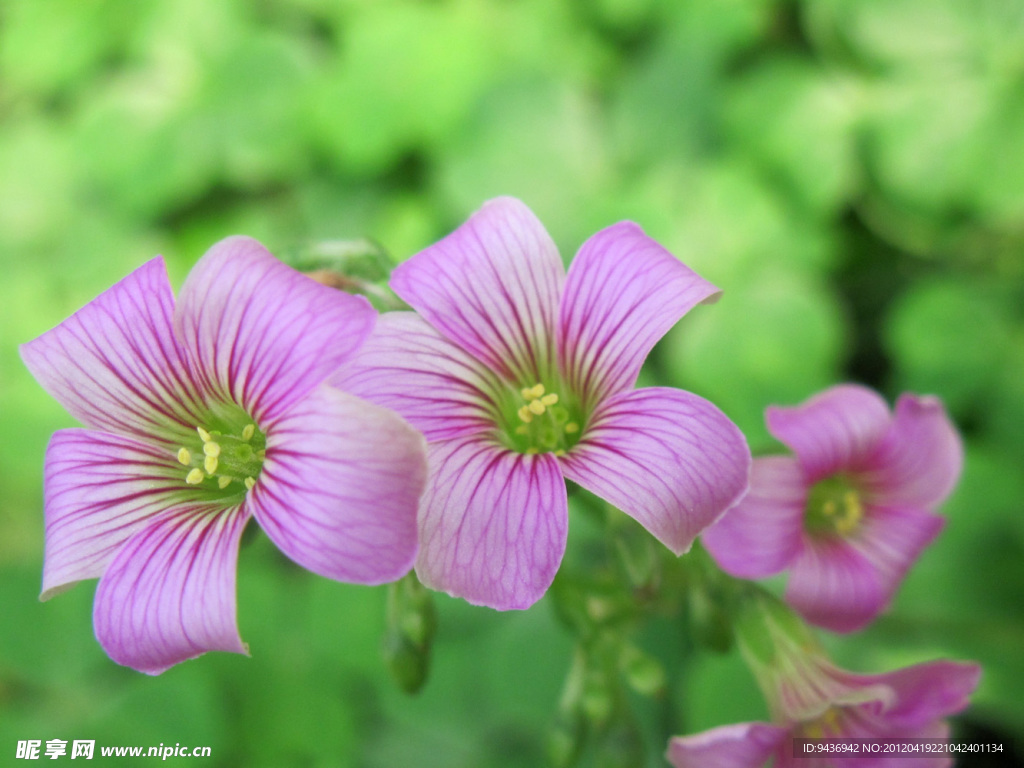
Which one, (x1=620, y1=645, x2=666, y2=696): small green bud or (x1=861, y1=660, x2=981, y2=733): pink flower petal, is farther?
(x1=620, y1=645, x2=666, y2=696): small green bud

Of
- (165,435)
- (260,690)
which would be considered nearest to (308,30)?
(260,690)

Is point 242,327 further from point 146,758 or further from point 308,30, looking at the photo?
point 308,30

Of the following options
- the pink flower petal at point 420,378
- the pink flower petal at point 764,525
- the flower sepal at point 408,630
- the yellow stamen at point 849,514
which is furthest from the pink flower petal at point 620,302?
the yellow stamen at point 849,514

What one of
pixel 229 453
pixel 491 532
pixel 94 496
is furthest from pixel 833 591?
pixel 94 496

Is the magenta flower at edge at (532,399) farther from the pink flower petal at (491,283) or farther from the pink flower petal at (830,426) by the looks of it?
the pink flower petal at (830,426)

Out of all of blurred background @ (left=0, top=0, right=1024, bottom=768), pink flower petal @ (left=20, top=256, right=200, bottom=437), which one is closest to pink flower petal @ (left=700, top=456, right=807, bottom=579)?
pink flower petal @ (left=20, top=256, right=200, bottom=437)

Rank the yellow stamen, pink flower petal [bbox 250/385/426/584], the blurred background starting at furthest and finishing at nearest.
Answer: the blurred background
the yellow stamen
pink flower petal [bbox 250/385/426/584]

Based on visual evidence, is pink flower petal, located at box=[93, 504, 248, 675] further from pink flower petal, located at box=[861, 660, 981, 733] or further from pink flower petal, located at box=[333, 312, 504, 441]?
pink flower petal, located at box=[861, 660, 981, 733]
